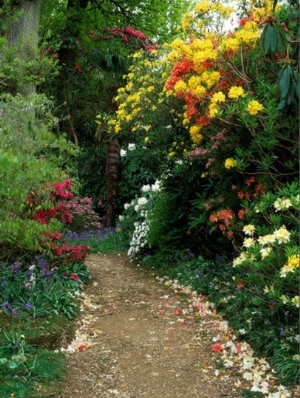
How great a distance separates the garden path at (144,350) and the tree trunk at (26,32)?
15.6ft

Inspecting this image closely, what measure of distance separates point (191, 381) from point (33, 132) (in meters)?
2.61

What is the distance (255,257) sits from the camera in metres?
4.52

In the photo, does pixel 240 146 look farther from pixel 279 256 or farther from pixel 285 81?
pixel 285 81

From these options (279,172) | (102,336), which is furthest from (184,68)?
(102,336)

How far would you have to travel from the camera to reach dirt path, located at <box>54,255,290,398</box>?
442cm

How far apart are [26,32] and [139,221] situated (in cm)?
421

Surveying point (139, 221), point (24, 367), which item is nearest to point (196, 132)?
point (24, 367)

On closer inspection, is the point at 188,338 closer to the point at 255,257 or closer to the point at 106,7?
the point at 255,257

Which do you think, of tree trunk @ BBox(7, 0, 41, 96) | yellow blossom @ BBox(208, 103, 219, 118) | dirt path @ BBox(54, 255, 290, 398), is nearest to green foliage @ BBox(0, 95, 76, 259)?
dirt path @ BBox(54, 255, 290, 398)

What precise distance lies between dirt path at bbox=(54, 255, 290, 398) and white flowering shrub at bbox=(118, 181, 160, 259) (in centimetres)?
214

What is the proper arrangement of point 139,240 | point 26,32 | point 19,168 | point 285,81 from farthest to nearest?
point 26,32
point 139,240
point 19,168
point 285,81

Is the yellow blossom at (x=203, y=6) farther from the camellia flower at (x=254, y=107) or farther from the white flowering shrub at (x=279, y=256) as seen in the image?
the white flowering shrub at (x=279, y=256)

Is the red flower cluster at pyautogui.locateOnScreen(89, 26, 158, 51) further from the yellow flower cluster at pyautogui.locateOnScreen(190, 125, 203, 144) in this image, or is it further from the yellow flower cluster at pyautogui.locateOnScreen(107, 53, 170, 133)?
the yellow flower cluster at pyautogui.locateOnScreen(190, 125, 203, 144)

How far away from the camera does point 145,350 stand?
17.0ft
